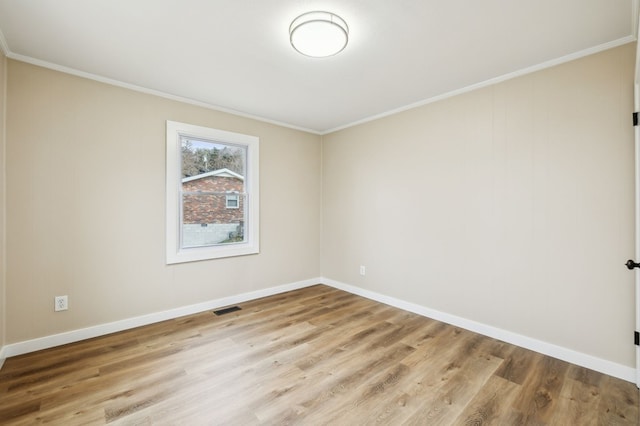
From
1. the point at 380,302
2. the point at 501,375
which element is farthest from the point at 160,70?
the point at 501,375

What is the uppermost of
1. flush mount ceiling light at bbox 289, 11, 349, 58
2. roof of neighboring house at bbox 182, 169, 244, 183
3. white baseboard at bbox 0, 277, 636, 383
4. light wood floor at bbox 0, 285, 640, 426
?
flush mount ceiling light at bbox 289, 11, 349, 58

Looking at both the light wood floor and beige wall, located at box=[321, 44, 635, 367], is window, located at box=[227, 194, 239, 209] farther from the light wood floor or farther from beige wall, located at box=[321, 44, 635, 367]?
beige wall, located at box=[321, 44, 635, 367]

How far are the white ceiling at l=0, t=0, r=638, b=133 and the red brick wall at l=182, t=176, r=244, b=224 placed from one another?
1060 mm

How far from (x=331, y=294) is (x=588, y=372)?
278 cm

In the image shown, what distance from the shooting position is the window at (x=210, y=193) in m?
3.35

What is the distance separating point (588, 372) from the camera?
2275mm

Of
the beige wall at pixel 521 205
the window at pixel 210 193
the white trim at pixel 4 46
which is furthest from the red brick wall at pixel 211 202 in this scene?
the beige wall at pixel 521 205

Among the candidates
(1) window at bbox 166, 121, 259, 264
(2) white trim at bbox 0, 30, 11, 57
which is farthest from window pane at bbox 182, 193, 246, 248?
(2) white trim at bbox 0, 30, 11, 57

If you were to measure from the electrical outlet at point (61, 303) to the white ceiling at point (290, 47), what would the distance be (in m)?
2.10

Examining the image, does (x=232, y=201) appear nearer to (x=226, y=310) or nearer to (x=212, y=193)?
(x=212, y=193)

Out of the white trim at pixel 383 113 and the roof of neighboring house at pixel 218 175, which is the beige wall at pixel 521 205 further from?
the roof of neighboring house at pixel 218 175

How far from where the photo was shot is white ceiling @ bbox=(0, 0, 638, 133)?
1.88 m

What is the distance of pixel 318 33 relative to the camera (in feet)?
6.57

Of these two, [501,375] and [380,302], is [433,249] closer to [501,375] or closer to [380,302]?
[380,302]
